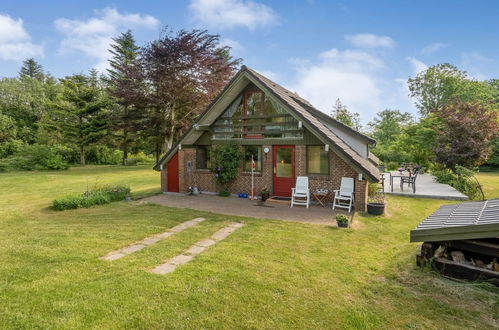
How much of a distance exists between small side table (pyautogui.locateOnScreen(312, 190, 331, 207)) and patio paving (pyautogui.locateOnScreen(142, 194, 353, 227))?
0.19 m

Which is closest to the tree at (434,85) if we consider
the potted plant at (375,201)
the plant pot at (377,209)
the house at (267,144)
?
the potted plant at (375,201)

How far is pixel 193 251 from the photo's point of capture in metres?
5.35

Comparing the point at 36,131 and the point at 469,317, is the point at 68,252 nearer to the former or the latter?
the point at 469,317

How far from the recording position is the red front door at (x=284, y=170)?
10469 millimetres

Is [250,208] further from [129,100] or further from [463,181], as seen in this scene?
[129,100]

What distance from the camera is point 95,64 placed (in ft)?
120

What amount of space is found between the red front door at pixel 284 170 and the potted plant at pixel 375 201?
303 cm

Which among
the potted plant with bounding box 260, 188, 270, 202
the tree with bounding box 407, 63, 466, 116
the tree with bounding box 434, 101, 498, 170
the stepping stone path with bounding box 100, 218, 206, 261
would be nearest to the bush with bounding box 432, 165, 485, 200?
the tree with bounding box 434, 101, 498, 170

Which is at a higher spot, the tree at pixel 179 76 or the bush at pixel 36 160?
the tree at pixel 179 76

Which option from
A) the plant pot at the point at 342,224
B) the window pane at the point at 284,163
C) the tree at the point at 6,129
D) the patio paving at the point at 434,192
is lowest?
the plant pot at the point at 342,224

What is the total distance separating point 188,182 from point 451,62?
1731 inches

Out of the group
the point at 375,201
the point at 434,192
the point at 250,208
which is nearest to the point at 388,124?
the point at 434,192

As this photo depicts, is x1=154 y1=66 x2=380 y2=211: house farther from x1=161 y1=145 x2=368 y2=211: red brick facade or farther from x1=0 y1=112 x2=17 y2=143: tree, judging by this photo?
x1=0 y1=112 x2=17 y2=143: tree

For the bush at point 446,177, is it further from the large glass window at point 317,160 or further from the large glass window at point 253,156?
the large glass window at point 253,156
